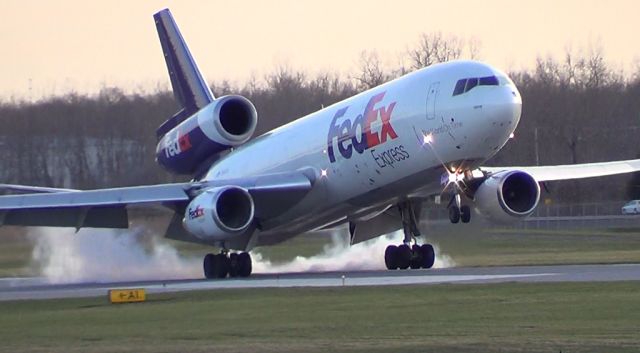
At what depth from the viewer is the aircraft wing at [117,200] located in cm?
3797

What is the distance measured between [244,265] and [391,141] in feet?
19.7

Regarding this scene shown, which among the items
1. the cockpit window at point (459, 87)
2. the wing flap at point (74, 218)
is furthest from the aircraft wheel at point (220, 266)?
the cockpit window at point (459, 87)

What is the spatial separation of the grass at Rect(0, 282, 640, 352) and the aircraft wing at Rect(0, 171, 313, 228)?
8.13m

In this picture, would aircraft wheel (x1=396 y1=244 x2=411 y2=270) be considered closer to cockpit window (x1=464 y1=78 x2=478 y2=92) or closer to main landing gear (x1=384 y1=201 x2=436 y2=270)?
main landing gear (x1=384 y1=201 x2=436 y2=270)

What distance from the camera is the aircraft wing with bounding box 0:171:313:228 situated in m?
38.0

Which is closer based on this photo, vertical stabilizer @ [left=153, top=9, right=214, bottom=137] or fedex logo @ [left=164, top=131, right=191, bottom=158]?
fedex logo @ [left=164, top=131, right=191, bottom=158]

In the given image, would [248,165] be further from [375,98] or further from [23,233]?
[23,233]

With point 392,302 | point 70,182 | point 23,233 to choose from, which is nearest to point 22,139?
point 70,182

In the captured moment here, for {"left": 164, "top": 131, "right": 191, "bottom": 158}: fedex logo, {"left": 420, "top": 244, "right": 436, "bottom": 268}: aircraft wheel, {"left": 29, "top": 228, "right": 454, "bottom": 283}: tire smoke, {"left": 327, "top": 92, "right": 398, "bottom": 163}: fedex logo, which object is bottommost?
{"left": 420, "top": 244, "right": 436, "bottom": 268}: aircraft wheel

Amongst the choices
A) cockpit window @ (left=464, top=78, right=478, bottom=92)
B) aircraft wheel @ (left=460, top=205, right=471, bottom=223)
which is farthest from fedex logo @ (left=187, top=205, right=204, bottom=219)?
cockpit window @ (left=464, top=78, right=478, bottom=92)

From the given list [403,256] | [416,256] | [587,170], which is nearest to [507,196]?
[416,256]

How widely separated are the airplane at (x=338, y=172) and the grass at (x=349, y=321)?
595cm

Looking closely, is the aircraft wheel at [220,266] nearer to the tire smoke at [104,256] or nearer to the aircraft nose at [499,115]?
the tire smoke at [104,256]

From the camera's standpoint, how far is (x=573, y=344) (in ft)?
60.4
